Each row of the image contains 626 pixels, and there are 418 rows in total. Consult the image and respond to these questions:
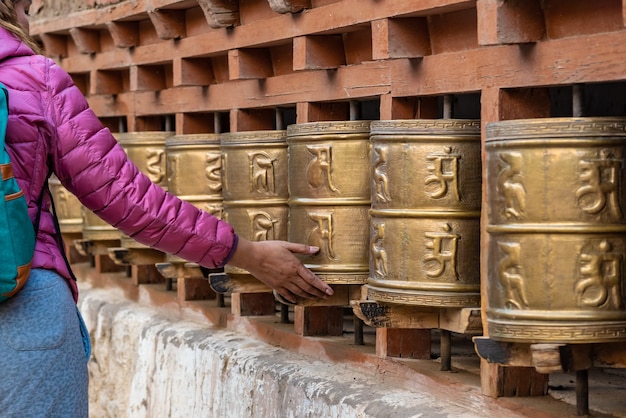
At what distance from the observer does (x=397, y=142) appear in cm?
435

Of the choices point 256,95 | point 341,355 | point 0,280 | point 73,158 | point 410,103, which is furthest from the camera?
point 256,95

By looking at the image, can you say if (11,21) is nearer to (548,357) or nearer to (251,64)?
(548,357)

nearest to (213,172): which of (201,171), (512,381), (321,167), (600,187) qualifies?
(201,171)

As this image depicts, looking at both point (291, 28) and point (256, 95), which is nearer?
point (291, 28)

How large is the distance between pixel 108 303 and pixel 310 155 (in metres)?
3.01

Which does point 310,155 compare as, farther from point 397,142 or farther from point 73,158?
point 73,158

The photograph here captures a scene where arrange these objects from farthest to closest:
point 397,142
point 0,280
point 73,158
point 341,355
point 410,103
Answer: point 341,355 → point 410,103 → point 397,142 → point 73,158 → point 0,280

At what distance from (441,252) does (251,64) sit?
1822mm

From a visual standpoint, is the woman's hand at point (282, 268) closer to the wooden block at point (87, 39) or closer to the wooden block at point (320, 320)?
the wooden block at point (320, 320)

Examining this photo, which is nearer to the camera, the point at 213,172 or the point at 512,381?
the point at 512,381

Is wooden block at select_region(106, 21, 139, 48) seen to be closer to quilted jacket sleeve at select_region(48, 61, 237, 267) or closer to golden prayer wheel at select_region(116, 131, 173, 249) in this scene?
golden prayer wheel at select_region(116, 131, 173, 249)

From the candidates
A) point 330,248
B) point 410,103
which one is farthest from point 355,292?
point 410,103

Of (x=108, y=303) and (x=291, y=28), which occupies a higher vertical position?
(x=291, y=28)

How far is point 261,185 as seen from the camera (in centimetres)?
543
